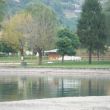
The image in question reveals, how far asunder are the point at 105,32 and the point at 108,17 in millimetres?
3694

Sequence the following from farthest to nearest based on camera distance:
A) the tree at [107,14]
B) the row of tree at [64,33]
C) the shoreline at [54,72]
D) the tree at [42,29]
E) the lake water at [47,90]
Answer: the tree at [42,29] → the row of tree at [64,33] → the tree at [107,14] → the shoreline at [54,72] → the lake water at [47,90]

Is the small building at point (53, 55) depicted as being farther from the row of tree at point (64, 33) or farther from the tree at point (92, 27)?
the tree at point (92, 27)

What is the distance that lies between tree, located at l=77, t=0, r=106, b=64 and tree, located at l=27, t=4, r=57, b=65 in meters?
5.64

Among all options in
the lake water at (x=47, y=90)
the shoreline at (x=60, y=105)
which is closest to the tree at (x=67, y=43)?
the lake water at (x=47, y=90)

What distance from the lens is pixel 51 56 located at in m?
120

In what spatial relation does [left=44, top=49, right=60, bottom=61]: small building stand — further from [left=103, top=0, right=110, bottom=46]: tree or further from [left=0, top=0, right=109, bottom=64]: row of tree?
[left=103, top=0, right=110, bottom=46]: tree

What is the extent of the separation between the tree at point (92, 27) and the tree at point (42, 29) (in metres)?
5.64

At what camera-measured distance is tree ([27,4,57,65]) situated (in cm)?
10069

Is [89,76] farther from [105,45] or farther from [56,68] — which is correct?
[105,45]

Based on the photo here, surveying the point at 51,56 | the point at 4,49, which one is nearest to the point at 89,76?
the point at 51,56

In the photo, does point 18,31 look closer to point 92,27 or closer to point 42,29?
point 42,29

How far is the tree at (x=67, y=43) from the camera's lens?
3969 inches

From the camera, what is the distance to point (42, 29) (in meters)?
104

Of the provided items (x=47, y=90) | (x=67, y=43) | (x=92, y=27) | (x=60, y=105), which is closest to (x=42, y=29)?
(x=67, y=43)
